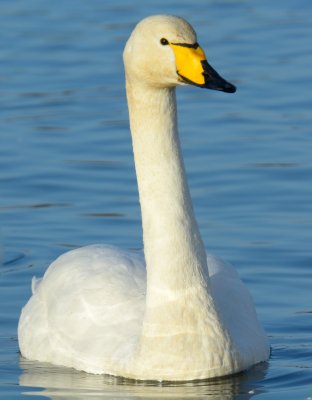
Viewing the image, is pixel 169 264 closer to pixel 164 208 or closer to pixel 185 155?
pixel 164 208

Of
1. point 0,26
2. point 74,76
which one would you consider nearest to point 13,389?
point 74,76

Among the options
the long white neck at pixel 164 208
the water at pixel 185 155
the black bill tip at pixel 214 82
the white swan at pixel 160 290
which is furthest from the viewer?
the water at pixel 185 155

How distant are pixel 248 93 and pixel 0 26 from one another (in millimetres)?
4220

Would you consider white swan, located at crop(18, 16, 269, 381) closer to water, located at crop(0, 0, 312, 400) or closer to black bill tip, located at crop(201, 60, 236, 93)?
black bill tip, located at crop(201, 60, 236, 93)

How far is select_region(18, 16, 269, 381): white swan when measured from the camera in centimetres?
831

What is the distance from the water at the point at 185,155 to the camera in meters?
9.51

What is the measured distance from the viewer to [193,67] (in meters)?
8.16

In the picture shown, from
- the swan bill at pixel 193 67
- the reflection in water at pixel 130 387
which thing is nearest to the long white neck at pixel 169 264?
the reflection in water at pixel 130 387

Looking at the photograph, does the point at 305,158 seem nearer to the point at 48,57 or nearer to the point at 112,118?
the point at 112,118

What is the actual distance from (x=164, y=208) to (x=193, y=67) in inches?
34.3

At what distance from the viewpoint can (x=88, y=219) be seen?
12273 millimetres

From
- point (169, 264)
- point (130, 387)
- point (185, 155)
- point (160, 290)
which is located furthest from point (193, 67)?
point (185, 155)

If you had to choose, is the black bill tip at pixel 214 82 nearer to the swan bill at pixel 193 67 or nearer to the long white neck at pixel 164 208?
the swan bill at pixel 193 67

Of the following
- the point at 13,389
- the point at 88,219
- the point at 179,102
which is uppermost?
the point at 179,102
